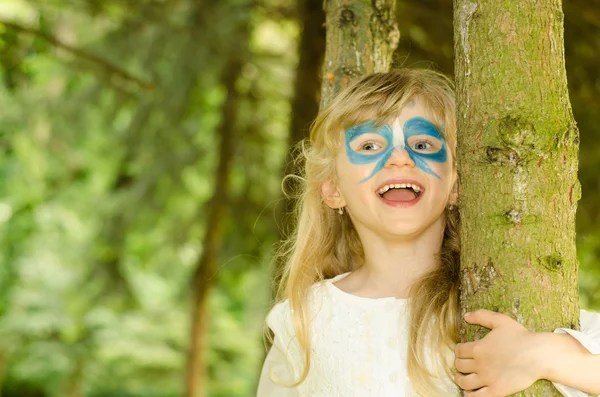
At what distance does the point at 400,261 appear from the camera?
2.38 m

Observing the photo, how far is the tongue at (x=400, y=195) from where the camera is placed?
226cm

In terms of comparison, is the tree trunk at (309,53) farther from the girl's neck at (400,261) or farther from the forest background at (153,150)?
the girl's neck at (400,261)

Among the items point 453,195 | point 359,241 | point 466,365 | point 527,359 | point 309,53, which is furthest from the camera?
point 309,53

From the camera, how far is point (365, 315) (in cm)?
230

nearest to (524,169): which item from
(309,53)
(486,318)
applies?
(486,318)

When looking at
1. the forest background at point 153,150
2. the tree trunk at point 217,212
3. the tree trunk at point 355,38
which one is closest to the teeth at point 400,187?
the tree trunk at point 355,38

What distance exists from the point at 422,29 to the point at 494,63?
3868 millimetres

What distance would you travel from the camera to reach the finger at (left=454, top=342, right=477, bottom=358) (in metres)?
1.77

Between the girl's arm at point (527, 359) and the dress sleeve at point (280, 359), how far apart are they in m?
0.85

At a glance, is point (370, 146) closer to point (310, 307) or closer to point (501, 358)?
point (310, 307)

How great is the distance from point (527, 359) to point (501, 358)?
0.23 feet

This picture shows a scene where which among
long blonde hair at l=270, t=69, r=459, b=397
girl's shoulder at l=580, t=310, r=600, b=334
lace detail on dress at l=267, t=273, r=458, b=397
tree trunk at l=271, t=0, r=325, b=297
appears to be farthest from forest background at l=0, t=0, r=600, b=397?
girl's shoulder at l=580, t=310, r=600, b=334

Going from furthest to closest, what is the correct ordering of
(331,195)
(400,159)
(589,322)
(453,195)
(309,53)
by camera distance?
(309,53), (331,195), (453,195), (400,159), (589,322)

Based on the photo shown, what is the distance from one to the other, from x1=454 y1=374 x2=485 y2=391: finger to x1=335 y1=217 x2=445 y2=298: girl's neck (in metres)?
0.51
